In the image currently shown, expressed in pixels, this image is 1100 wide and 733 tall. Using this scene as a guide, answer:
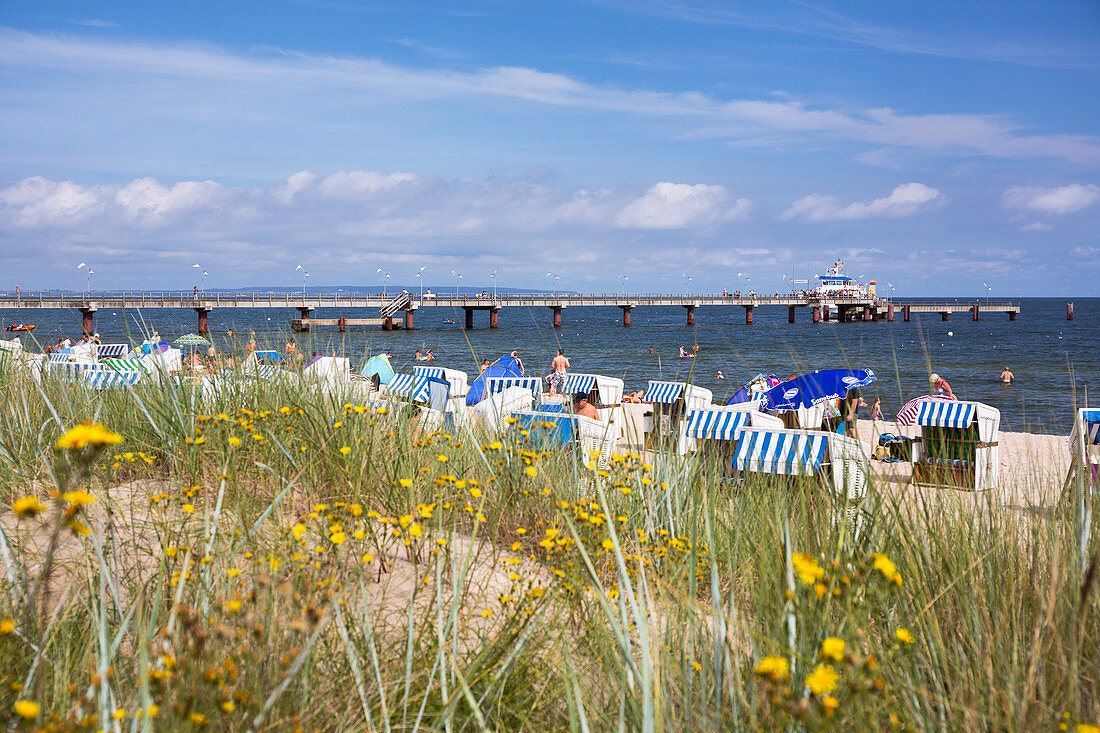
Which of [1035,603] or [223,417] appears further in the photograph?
[223,417]

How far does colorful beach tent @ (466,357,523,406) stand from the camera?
14805 millimetres

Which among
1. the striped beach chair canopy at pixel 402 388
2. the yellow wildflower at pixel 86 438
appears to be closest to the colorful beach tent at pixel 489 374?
the striped beach chair canopy at pixel 402 388

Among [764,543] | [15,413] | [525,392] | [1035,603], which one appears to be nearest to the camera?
[1035,603]

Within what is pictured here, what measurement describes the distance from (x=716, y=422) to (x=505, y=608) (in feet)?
23.7

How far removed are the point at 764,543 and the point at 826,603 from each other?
2.01ft

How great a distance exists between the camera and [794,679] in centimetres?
156

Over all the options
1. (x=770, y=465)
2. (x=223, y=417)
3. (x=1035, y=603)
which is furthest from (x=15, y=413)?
(x=770, y=465)

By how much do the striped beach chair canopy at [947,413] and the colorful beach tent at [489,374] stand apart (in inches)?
277

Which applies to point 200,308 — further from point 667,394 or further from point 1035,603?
point 1035,603

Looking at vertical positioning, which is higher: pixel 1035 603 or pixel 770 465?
pixel 1035 603

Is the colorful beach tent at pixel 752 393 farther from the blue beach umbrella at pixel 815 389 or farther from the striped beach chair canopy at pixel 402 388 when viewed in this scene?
the striped beach chair canopy at pixel 402 388

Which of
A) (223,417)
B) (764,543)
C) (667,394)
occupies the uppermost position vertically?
(223,417)

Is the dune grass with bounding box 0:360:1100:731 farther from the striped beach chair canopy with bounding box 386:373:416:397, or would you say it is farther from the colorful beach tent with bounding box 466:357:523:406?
the colorful beach tent with bounding box 466:357:523:406

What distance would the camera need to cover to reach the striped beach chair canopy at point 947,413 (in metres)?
11.2
